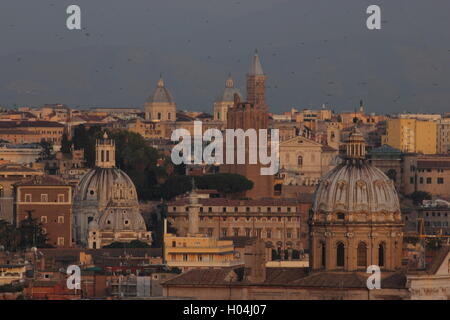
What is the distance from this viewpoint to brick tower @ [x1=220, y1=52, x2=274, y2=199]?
107 m

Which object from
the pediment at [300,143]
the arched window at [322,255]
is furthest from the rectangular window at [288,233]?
the arched window at [322,255]

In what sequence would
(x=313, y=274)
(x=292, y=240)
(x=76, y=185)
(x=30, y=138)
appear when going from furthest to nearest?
(x=30, y=138) < (x=76, y=185) < (x=292, y=240) < (x=313, y=274)

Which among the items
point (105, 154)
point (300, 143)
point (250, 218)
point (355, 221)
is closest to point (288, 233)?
point (250, 218)

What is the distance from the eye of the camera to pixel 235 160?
109m

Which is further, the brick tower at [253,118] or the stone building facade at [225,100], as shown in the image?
the stone building facade at [225,100]

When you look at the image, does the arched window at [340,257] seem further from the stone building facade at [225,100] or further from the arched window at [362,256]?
the stone building facade at [225,100]

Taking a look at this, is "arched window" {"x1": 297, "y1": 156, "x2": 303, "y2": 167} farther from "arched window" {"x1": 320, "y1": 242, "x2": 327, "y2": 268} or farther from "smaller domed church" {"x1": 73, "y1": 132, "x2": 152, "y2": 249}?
"arched window" {"x1": 320, "y1": 242, "x2": 327, "y2": 268}

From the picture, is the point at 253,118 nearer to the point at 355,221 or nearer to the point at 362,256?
the point at 355,221

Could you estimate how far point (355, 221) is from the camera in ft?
177

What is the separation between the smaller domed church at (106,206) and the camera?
3519 inches
